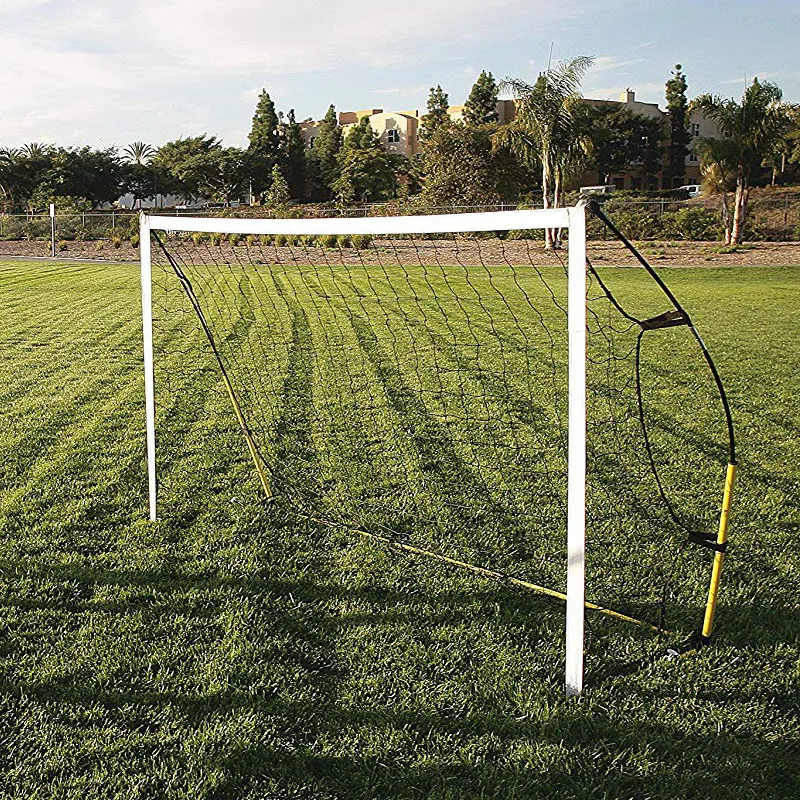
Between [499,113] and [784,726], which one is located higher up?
[499,113]

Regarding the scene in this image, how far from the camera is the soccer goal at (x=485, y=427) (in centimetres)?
331

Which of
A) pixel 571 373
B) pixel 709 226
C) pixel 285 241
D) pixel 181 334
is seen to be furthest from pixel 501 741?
pixel 709 226

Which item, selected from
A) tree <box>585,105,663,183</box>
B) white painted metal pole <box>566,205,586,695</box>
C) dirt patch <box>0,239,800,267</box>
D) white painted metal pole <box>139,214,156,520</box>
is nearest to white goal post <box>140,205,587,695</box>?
white painted metal pole <box>566,205,586,695</box>

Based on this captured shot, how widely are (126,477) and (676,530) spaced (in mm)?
3324

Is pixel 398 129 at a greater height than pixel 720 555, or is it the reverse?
pixel 398 129

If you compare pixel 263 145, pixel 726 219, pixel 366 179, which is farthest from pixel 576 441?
pixel 263 145

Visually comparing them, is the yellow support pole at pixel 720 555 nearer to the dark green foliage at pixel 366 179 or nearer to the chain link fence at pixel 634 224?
the chain link fence at pixel 634 224

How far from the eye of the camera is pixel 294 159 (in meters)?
58.9

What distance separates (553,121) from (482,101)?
34453 millimetres

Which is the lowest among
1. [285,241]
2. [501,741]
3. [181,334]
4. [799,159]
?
[501,741]

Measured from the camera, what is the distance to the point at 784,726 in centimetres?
275

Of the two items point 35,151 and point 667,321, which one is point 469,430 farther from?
point 35,151

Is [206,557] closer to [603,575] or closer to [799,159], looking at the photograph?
[603,575]

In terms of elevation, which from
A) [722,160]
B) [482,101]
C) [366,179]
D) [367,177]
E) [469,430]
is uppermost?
[482,101]
